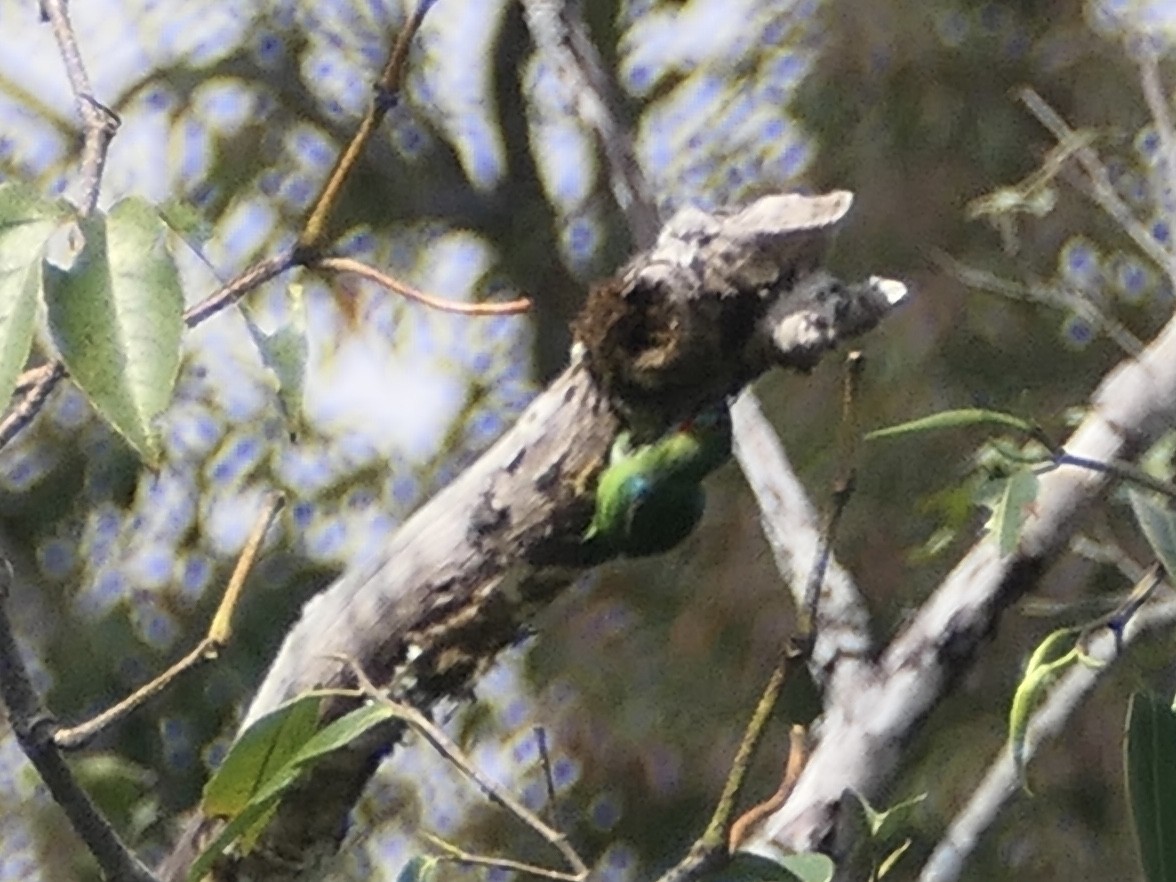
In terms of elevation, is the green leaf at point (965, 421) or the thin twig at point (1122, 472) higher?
the green leaf at point (965, 421)

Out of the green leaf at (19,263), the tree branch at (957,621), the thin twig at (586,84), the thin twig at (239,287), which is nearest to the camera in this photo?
the green leaf at (19,263)

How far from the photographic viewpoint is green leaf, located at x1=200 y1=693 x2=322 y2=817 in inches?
18.8

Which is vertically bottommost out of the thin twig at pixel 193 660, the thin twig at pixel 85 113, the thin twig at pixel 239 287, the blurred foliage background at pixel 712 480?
the blurred foliage background at pixel 712 480

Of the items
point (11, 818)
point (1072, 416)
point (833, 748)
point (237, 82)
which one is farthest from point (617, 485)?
point (237, 82)

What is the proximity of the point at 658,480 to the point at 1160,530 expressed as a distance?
0.18 m

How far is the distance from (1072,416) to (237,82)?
136cm

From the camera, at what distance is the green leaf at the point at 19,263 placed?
11.6 inches

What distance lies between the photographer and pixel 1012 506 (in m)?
0.57

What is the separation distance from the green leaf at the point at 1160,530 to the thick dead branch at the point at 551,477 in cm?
15

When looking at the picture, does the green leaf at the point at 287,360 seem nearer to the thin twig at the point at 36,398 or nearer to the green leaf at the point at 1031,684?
the thin twig at the point at 36,398

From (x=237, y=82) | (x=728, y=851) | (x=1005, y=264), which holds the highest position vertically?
(x=237, y=82)

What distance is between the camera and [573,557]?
1.81ft

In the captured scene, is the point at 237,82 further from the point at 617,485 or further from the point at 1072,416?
the point at 617,485

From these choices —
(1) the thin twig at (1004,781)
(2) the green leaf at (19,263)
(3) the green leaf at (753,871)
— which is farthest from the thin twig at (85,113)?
(1) the thin twig at (1004,781)
